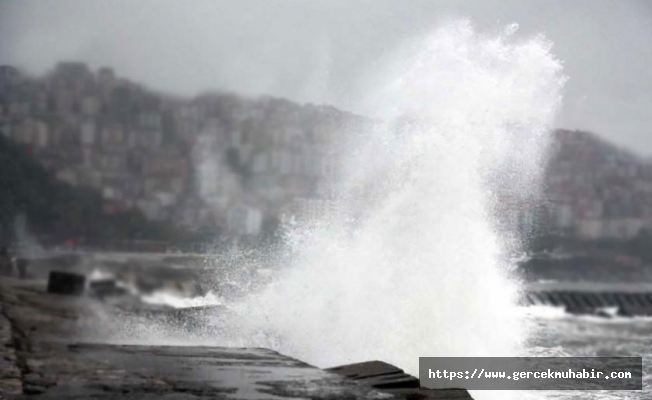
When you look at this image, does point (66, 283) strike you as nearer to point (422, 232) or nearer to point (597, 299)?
point (422, 232)

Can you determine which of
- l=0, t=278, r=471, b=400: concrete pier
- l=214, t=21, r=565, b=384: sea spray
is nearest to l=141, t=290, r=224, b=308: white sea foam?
l=214, t=21, r=565, b=384: sea spray

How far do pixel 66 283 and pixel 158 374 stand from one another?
559cm

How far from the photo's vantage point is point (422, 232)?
10195mm

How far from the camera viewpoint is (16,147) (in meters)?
12.2

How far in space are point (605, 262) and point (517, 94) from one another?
1197 centimetres

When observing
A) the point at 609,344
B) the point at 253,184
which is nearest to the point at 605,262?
the point at 609,344

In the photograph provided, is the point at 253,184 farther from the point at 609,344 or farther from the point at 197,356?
the point at 197,356

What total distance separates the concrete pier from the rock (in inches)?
97.9

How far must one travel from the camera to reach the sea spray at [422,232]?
29.2 ft

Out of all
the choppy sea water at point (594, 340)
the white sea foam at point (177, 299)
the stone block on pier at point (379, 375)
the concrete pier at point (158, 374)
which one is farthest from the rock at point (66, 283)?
the choppy sea water at point (594, 340)

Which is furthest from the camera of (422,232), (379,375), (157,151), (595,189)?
(595,189)

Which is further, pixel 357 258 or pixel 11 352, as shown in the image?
pixel 357 258

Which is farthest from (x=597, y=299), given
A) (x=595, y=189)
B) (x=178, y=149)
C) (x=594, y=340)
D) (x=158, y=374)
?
(x=158, y=374)

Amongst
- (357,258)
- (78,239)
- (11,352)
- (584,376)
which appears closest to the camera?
(11,352)
